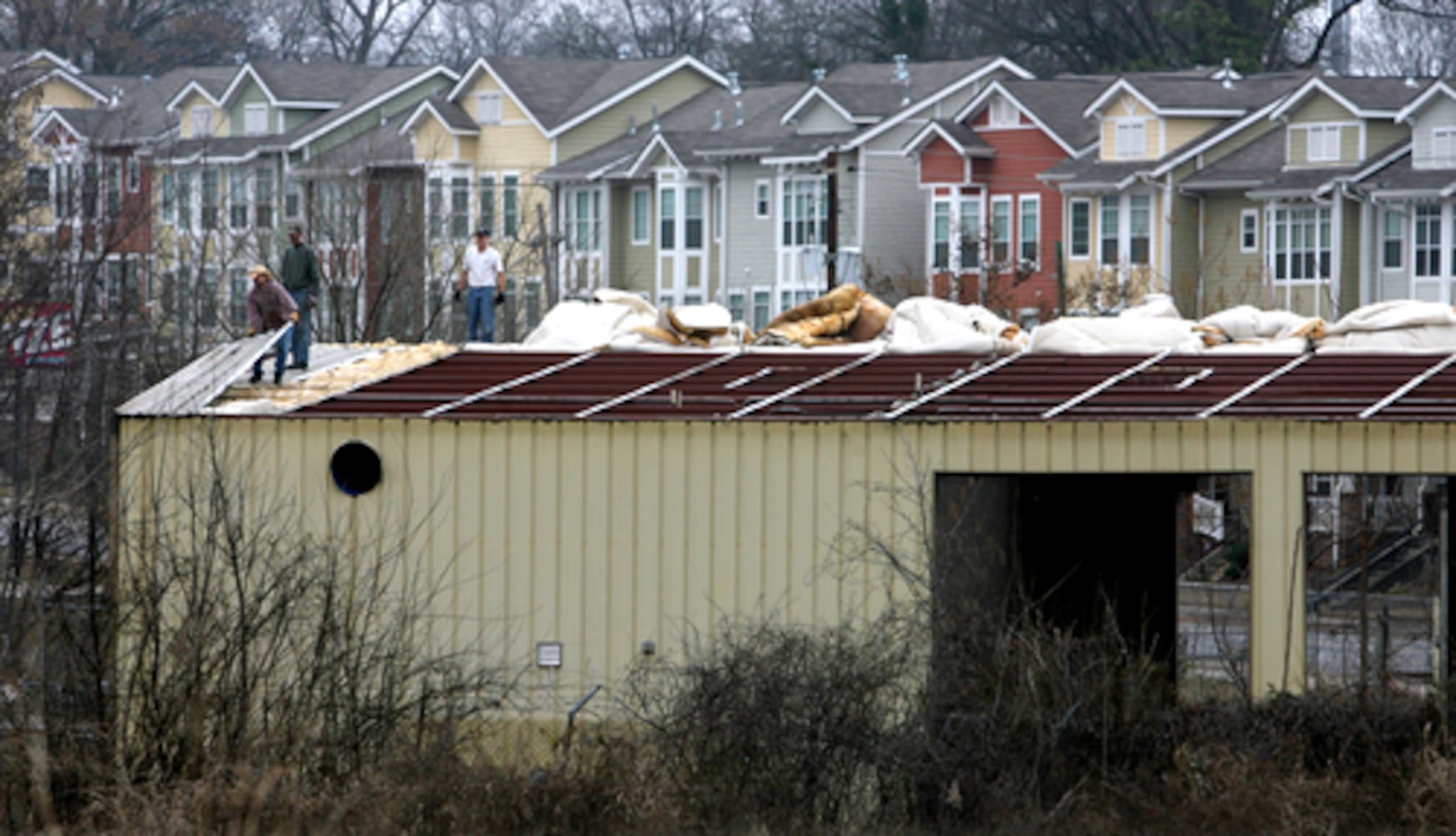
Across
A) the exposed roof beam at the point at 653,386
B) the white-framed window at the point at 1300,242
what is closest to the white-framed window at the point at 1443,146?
the white-framed window at the point at 1300,242

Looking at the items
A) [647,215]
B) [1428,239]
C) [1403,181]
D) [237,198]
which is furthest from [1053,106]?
[237,198]

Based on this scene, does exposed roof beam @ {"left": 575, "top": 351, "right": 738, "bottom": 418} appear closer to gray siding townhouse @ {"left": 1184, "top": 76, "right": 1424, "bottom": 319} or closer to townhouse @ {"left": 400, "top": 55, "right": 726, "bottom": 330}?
gray siding townhouse @ {"left": 1184, "top": 76, "right": 1424, "bottom": 319}

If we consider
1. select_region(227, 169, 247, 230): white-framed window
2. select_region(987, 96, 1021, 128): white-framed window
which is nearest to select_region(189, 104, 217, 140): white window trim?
select_region(227, 169, 247, 230): white-framed window

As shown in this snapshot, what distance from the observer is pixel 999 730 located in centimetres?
1752

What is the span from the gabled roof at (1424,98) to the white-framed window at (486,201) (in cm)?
2357

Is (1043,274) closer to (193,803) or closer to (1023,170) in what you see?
(1023,170)

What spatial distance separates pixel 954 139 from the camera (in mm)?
54719

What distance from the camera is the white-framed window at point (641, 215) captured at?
6109 centimetres

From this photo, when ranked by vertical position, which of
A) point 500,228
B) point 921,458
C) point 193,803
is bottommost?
point 193,803

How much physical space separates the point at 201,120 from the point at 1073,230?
30435mm

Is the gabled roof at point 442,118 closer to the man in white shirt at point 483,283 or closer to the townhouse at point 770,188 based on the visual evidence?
the townhouse at point 770,188

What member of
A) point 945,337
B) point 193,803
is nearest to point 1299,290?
point 945,337

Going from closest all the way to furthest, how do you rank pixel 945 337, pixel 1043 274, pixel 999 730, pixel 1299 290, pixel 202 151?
pixel 999 730 → pixel 945 337 → pixel 1299 290 → pixel 1043 274 → pixel 202 151

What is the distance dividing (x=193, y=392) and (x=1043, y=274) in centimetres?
3525
